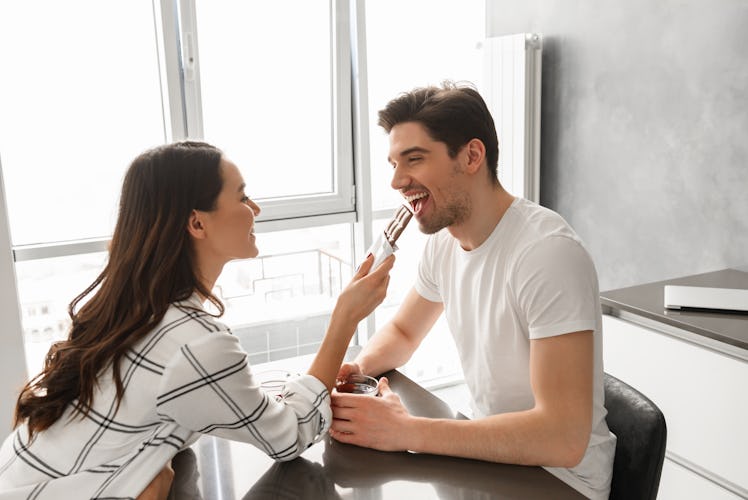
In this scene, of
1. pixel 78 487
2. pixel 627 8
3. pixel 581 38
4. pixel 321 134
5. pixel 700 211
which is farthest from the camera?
pixel 321 134

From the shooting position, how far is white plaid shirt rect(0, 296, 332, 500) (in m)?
0.96

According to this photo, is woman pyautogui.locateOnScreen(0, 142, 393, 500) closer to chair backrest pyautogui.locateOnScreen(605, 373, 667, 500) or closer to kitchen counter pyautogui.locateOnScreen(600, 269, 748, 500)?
chair backrest pyautogui.locateOnScreen(605, 373, 667, 500)

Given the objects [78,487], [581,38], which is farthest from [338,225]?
[78,487]

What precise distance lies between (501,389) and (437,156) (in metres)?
0.52

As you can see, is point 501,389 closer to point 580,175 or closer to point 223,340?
point 223,340

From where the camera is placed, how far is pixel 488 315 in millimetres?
1337

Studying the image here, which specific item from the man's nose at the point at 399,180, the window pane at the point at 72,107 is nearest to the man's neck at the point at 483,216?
the man's nose at the point at 399,180

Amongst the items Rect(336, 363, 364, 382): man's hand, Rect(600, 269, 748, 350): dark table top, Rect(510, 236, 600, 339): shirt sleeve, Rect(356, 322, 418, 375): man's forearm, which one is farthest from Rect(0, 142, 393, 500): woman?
Rect(600, 269, 748, 350): dark table top

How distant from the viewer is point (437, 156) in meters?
1.45

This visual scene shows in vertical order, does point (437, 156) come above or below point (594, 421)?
above

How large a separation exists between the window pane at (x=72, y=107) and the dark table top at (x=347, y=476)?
5.47 feet

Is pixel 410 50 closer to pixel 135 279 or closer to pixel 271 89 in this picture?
pixel 271 89

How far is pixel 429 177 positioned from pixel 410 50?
5.54ft

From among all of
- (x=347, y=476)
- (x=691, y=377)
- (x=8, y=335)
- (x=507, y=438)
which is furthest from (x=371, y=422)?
(x=8, y=335)
